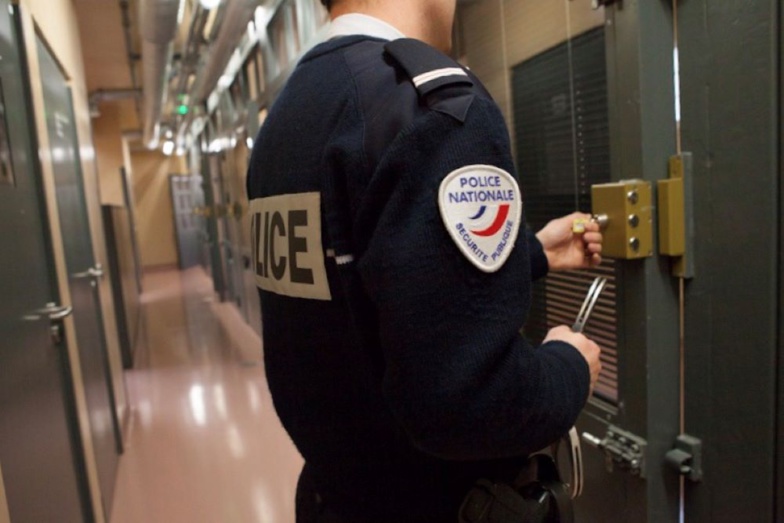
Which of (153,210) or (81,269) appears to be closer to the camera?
(81,269)

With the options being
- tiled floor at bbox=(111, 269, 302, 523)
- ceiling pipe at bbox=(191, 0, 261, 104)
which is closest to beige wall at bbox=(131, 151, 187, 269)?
tiled floor at bbox=(111, 269, 302, 523)

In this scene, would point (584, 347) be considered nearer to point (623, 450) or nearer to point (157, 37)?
point (623, 450)

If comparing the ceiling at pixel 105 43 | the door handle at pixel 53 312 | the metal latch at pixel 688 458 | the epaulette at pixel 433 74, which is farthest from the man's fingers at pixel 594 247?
the ceiling at pixel 105 43

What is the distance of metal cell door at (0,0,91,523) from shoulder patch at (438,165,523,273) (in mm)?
1176

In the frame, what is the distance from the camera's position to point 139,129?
36.7 ft

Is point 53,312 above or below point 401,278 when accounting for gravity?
below

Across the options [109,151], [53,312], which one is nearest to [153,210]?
[109,151]

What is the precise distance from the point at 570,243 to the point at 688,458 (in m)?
0.47

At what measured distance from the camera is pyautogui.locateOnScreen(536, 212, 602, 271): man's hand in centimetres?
110

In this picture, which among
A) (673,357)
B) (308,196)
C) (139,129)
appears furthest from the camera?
(139,129)

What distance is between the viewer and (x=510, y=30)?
1361 millimetres

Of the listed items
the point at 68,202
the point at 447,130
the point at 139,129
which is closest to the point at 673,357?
the point at 447,130

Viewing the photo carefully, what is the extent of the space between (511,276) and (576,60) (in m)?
A: 0.75

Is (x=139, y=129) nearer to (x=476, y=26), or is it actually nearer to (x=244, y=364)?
(x=244, y=364)
